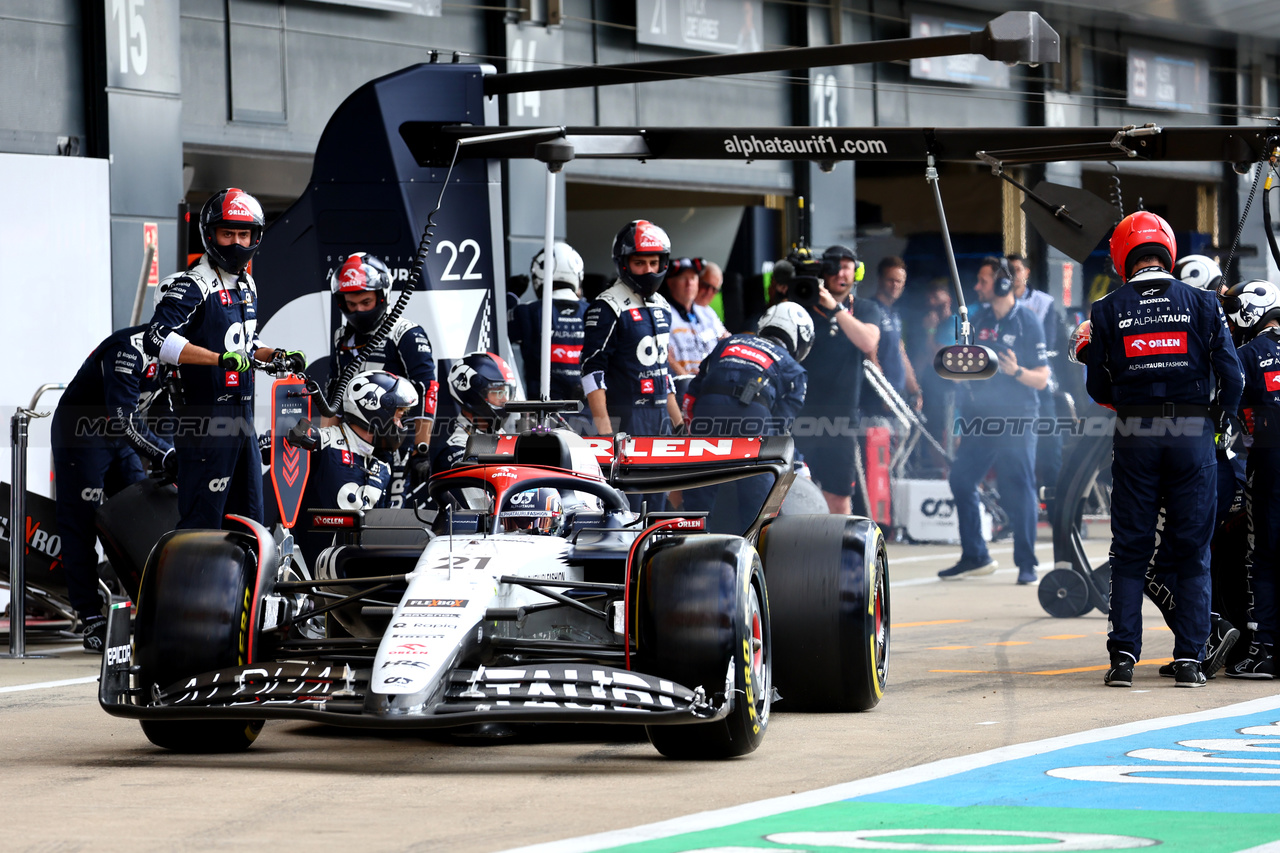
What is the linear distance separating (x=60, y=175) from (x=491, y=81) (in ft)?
10.4

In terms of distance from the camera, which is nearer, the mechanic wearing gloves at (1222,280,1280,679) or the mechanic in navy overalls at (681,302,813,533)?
the mechanic wearing gloves at (1222,280,1280,679)

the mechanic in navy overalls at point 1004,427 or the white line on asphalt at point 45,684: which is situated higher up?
the mechanic in navy overalls at point 1004,427

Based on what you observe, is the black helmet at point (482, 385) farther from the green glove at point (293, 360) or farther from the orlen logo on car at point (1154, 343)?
the orlen logo on car at point (1154, 343)

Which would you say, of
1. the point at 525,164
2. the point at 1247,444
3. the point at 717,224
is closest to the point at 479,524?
the point at 1247,444

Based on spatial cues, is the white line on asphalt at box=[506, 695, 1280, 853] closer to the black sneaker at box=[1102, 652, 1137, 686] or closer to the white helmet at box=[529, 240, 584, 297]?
the black sneaker at box=[1102, 652, 1137, 686]

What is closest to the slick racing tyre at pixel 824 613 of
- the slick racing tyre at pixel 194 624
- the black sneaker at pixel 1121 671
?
the black sneaker at pixel 1121 671

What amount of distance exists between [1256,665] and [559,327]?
17.4 ft

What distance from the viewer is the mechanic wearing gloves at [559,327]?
11.8 metres

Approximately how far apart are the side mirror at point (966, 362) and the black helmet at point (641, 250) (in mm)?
1896

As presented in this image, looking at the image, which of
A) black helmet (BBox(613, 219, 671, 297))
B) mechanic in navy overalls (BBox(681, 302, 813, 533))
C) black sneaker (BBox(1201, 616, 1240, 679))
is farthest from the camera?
black helmet (BBox(613, 219, 671, 297))

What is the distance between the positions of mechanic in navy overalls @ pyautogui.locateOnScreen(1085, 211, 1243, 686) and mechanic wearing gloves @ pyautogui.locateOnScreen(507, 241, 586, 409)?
14.9ft

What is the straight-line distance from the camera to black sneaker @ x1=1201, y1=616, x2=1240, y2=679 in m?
7.87

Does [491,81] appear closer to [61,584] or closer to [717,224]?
[61,584]

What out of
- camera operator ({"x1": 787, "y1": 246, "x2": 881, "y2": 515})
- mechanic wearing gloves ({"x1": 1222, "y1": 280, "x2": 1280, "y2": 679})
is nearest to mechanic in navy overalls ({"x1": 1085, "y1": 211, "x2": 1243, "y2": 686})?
mechanic wearing gloves ({"x1": 1222, "y1": 280, "x2": 1280, "y2": 679})
